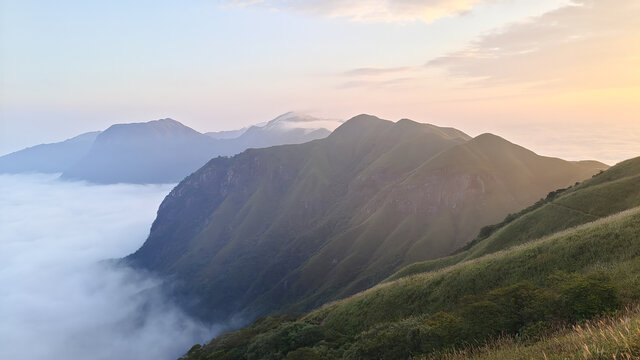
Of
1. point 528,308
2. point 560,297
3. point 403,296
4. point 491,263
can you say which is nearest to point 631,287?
point 560,297

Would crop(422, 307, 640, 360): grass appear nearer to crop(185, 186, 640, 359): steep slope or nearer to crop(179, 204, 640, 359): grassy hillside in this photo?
crop(185, 186, 640, 359): steep slope

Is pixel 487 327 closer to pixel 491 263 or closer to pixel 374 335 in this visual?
pixel 374 335

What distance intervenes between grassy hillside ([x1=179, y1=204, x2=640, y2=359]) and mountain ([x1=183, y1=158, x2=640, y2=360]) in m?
0.06

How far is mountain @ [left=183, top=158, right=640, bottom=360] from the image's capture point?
1253cm

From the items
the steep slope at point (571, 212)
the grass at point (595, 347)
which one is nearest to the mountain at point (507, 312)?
the grass at point (595, 347)

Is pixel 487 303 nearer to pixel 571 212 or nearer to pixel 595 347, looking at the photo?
pixel 595 347

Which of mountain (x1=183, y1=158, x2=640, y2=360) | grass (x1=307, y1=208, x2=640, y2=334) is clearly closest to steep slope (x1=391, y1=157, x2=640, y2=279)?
mountain (x1=183, y1=158, x2=640, y2=360)

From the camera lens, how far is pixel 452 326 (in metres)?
18.7

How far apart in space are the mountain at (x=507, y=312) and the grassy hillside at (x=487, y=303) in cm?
6

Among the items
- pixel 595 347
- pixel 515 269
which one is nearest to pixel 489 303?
pixel 515 269

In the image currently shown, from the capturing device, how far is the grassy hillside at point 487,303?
17.6 meters

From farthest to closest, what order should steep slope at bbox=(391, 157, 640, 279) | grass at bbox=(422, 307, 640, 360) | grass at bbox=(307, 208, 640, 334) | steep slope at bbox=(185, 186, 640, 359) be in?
steep slope at bbox=(391, 157, 640, 279) < grass at bbox=(307, 208, 640, 334) < steep slope at bbox=(185, 186, 640, 359) < grass at bbox=(422, 307, 640, 360)

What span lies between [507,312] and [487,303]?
1196 millimetres

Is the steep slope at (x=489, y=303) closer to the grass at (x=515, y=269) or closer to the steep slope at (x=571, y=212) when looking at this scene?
the grass at (x=515, y=269)
